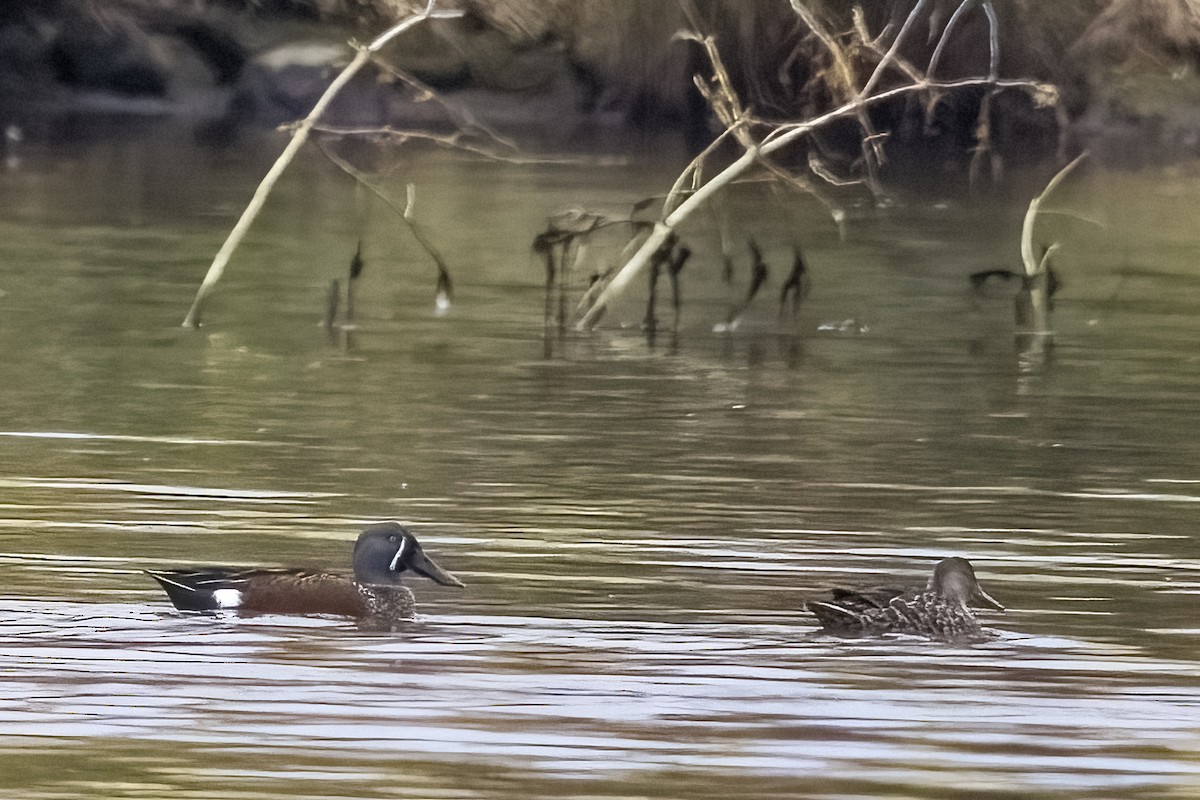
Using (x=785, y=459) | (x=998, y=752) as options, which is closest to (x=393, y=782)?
(x=998, y=752)

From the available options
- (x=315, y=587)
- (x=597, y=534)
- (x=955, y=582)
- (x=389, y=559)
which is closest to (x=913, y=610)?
(x=955, y=582)

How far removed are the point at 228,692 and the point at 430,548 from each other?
2416 mm

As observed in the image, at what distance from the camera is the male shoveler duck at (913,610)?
881cm

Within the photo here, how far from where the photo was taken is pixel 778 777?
721 centimetres

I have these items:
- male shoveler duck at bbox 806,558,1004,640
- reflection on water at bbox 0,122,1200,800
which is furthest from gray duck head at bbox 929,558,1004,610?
reflection on water at bbox 0,122,1200,800

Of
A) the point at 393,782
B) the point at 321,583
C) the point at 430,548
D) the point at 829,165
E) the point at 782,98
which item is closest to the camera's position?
the point at 393,782

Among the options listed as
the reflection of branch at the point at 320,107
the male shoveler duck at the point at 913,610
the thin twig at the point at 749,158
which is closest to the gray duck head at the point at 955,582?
the male shoveler duck at the point at 913,610

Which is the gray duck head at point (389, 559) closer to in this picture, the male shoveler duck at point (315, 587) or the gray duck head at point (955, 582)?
the male shoveler duck at point (315, 587)

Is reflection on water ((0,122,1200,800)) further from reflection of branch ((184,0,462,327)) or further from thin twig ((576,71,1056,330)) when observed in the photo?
reflection of branch ((184,0,462,327))

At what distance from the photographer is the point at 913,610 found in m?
A: 8.88

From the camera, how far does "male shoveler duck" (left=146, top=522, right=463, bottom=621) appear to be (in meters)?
8.99

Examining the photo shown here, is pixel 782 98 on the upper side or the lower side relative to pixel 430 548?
Answer: upper

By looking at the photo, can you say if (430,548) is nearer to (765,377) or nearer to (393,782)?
(393,782)

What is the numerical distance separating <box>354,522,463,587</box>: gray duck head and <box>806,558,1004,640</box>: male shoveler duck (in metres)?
1.20
